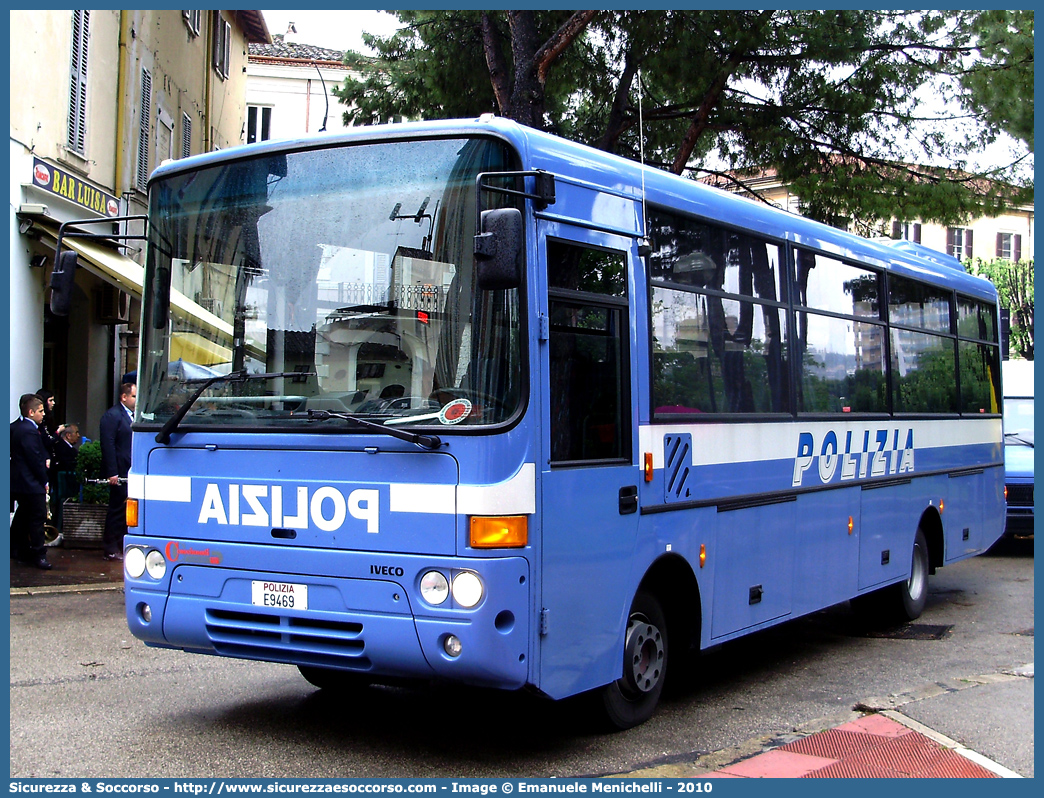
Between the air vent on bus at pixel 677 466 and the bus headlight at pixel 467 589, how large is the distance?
1607 millimetres

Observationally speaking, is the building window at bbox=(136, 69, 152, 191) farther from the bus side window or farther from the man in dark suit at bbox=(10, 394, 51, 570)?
the bus side window

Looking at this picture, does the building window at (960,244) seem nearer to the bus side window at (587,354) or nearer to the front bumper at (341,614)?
the bus side window at (587,354)

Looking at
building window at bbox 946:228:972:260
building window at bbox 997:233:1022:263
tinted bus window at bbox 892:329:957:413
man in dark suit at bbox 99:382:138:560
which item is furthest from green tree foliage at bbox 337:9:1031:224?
building window at bbox 997:233:1022:263

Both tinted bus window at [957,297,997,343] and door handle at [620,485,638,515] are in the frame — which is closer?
door handle at [620,485,638,515]

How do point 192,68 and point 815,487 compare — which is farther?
point 192,68

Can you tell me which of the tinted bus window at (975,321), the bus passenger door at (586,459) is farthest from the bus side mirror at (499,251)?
the tinted bus window at (975,321)

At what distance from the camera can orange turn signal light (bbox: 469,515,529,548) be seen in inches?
208

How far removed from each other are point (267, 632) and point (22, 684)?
2627 mm

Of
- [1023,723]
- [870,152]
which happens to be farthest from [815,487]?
[870,152]

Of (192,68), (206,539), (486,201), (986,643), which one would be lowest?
(986,643)

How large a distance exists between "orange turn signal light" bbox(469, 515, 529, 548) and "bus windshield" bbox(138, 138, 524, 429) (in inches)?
17.6

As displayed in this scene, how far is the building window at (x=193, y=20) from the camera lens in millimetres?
20922
